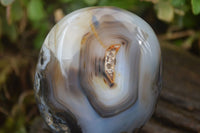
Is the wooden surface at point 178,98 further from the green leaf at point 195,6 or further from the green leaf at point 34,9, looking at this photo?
the green leaf at point 34,9

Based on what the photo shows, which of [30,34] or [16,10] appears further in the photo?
[30,34]

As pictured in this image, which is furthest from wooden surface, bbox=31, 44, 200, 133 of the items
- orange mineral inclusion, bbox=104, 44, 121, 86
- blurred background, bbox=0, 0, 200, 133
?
orange mineral inclusion, bbox=104, 44, 121, 86

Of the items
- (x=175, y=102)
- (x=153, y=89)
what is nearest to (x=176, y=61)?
(x=175, y=102)

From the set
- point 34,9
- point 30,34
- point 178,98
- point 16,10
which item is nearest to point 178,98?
point 178,98

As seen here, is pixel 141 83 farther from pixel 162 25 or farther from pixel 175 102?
pixel 162 25

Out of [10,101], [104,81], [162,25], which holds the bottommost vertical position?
[162,25]

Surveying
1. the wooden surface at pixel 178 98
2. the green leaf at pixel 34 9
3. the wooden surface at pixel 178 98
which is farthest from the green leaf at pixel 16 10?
the wooden surface at pixel 178 98

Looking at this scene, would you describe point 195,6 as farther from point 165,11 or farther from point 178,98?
point 178,98
